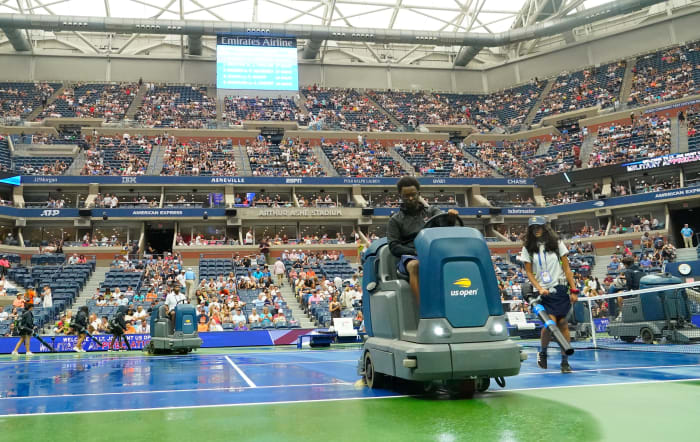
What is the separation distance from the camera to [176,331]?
47.5ft

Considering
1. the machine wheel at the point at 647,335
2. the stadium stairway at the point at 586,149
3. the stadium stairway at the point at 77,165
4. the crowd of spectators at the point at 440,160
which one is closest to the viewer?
the machine wheel at the point at 647,335

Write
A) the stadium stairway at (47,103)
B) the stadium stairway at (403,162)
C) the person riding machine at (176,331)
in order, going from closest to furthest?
the person riding machine at (176,331), the stadium stairway at (403,162), the stadium stairway at (47,103)

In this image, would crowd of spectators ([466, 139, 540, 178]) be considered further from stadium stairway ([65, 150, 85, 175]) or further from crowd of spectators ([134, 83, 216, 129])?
stadium stairway ([65, 150, 85, 175])

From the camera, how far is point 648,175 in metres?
40.7

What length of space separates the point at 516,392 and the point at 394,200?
37943 millimetres

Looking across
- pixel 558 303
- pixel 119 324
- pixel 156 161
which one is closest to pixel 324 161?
pixel 156 161

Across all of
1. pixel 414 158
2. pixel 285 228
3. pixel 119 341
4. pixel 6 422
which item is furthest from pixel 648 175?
pixel 6 422

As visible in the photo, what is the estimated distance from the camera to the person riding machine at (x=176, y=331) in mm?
14289

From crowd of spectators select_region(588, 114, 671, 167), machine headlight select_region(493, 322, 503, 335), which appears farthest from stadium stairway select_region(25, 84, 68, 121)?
machine headlight select_region(493, 322, 503, 335)

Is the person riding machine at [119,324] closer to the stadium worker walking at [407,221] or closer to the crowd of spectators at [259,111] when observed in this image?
the stadium worker walking at [407,221]

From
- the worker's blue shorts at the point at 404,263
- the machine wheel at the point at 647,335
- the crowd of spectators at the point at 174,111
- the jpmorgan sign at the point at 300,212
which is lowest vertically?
the machine wheel at the point at 647,335

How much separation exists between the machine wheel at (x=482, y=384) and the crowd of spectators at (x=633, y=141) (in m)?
38.9

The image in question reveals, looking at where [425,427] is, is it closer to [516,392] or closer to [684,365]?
[516,392]

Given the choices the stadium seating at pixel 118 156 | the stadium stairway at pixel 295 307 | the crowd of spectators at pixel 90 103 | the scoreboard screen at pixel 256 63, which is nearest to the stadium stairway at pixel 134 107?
the crowd of spectators at pixel 90 103
